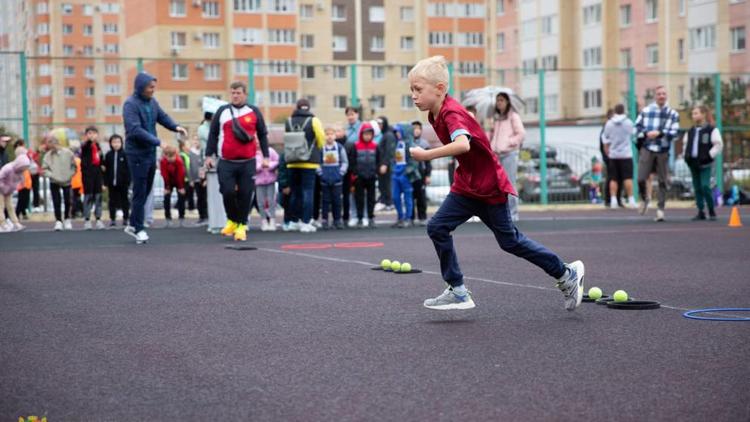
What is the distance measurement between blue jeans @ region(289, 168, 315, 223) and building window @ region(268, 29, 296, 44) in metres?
83.8

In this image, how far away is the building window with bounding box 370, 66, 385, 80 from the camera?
1138 inches

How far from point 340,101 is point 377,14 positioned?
82916mm

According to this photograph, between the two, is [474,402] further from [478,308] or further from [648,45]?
[648,45]

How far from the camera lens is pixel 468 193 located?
8047 millimetres

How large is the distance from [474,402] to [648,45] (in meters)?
75.8

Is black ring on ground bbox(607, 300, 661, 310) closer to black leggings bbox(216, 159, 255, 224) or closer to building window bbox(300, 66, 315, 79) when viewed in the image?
black leggings bbox(216, 159, 255, 224)

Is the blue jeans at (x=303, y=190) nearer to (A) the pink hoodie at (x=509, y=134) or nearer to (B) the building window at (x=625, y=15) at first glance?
(A) the pink hoodie at (x=509, y=134)

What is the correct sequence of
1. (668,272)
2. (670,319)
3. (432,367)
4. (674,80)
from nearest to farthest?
(432,367), (670,319), (668,272), (674,80)

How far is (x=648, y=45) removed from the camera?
78125 millimetres

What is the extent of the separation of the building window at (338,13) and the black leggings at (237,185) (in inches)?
3621

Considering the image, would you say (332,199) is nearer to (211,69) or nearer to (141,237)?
(141,237)

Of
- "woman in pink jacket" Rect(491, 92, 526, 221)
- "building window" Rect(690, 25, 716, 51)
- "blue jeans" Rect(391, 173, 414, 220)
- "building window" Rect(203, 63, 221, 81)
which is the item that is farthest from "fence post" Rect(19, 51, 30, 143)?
"building window" Rect(690, 25, 716, 51)

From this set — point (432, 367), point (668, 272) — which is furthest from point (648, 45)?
point (432, 367)

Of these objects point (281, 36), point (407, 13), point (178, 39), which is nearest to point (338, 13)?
point (407, 13)
